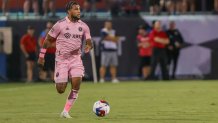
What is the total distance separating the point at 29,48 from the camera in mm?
29188

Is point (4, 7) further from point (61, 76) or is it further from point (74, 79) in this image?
point (74, 79)

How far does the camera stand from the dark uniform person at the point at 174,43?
2945cm

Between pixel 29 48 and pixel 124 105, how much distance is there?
41.4ft

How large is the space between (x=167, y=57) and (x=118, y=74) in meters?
2.22

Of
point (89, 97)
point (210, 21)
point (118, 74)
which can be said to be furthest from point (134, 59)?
point (89, 97)

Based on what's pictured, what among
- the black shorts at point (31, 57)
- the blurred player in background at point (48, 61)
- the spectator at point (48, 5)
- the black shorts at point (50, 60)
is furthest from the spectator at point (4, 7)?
the black shorts at point (50, 60)

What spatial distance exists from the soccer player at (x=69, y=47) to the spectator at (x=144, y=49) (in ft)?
48.2

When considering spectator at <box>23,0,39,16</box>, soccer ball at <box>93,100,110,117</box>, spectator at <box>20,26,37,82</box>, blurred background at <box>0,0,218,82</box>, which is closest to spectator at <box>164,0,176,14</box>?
blurred background at <box>0,0,218,82</box>

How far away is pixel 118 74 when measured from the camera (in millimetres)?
30312

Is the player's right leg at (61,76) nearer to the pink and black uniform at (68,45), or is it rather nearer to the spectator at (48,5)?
the pink and black uniform at (68,45)

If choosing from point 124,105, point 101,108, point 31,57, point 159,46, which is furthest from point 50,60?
point 101,108

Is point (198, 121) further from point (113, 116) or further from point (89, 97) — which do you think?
point (89, 97)

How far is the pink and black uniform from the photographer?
1449 cm

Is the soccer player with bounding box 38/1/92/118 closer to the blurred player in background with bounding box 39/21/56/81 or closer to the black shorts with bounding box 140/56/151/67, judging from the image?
the blurred player in background with bounding box 39/21/56/81
